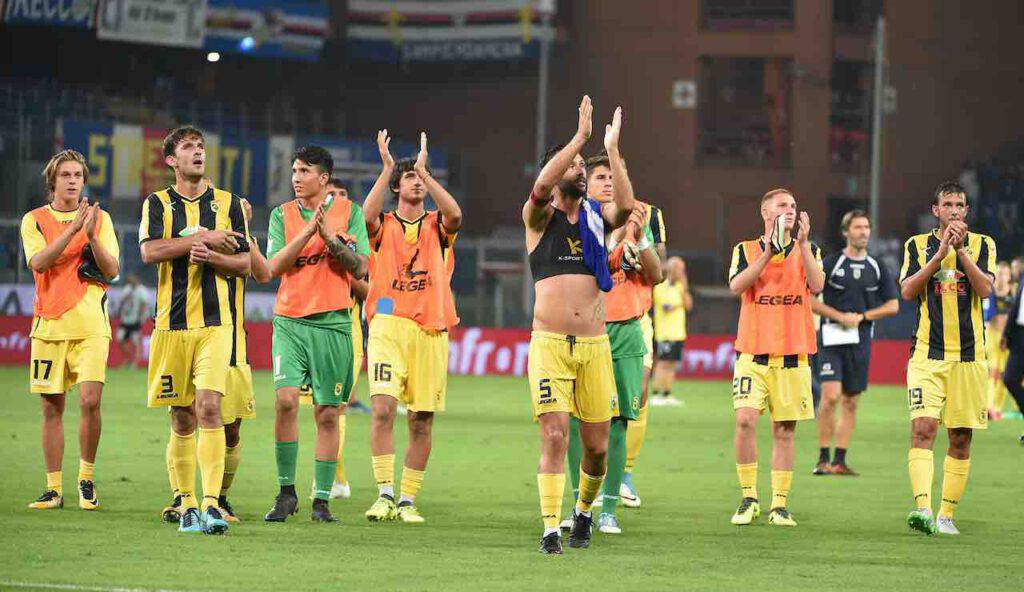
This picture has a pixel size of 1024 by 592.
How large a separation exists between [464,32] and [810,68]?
1051cm

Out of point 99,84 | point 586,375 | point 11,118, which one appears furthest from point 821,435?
point 99,84

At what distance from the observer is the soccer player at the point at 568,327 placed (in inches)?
355

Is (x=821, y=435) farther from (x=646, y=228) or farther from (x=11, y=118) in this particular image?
(x=11, y=118)

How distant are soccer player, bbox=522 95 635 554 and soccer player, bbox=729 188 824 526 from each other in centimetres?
179

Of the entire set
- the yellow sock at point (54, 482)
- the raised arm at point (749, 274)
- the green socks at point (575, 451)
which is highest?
the raised arm at point (749, 274)

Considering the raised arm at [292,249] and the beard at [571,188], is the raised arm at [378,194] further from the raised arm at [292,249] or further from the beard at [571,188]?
the beard at [571,188]

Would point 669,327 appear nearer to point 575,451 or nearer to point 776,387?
point 776,387

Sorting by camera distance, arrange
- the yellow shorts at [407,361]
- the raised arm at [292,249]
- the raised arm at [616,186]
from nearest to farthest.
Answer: the raised arm at [616,186]
the raised arm at [292,249]
the yellow shorts at [407,361]

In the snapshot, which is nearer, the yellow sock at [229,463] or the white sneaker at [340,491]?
the yellow sock at [229,463]

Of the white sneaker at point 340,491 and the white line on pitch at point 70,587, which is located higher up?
the white line on pitch at point 70,587

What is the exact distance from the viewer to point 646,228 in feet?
34.6

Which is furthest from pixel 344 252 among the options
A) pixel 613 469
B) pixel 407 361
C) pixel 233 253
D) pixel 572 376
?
pixel 613 469

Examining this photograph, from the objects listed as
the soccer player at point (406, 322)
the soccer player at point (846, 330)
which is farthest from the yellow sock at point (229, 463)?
the soccer player at point (846, 330)

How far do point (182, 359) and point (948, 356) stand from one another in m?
5.17
